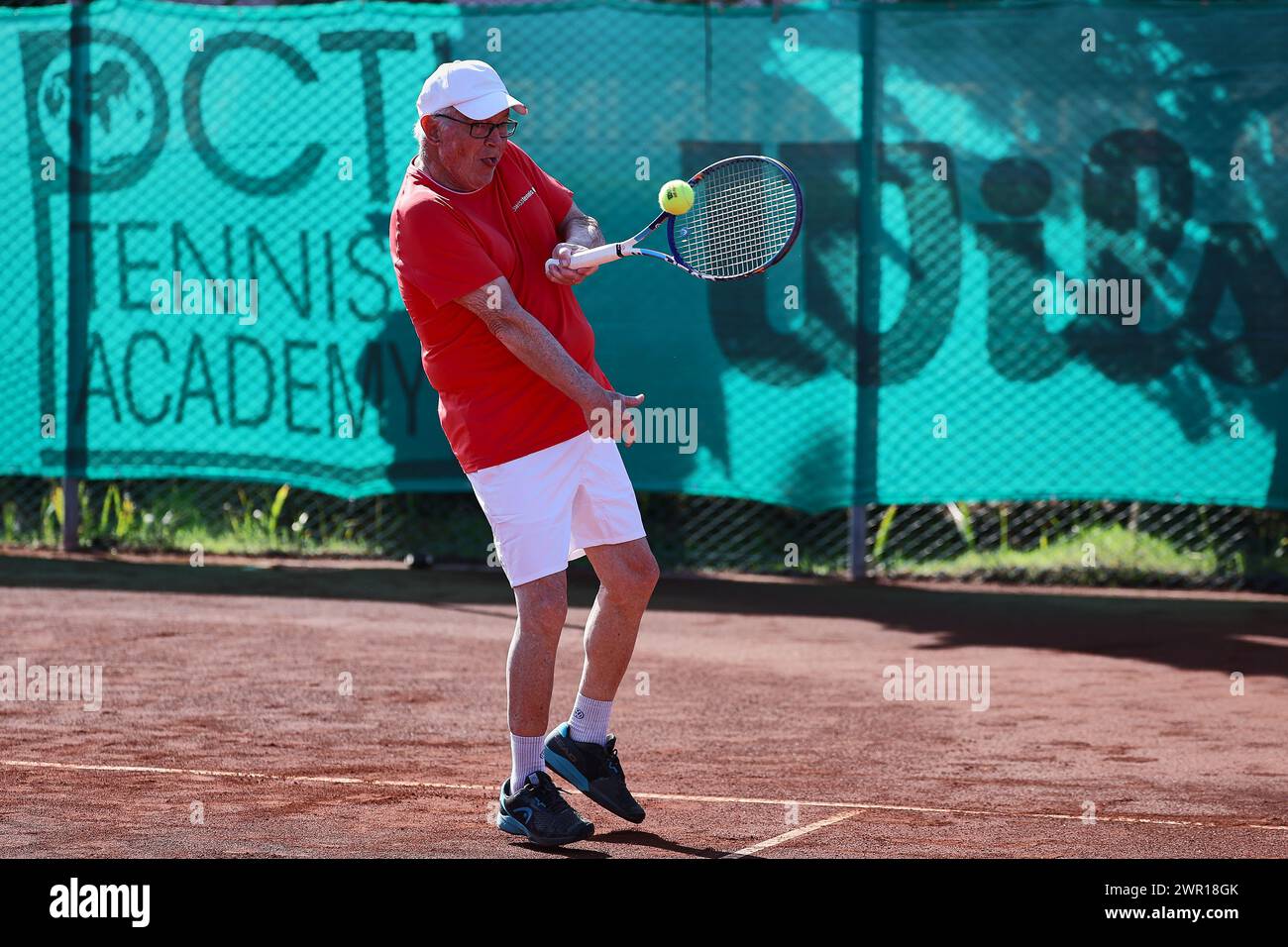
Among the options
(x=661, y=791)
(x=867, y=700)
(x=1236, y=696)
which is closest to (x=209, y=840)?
(x=661, y=791)

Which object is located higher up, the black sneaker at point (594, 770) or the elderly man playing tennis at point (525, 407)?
the elderly man playing tennis at point (525, 407)

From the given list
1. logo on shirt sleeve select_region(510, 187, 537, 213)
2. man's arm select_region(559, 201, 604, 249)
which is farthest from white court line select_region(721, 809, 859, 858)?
logo on shirt sleeve select_region(510, 187, 537, 213)

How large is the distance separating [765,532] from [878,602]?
1.13 metres

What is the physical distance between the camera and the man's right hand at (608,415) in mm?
4543

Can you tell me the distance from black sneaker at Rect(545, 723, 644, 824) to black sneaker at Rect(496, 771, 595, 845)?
0.13m

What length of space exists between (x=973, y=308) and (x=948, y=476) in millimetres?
864

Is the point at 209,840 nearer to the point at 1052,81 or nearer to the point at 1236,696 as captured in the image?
the point at 1236,696

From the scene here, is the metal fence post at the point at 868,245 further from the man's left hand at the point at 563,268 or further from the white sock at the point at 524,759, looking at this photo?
the white sock at the point at 524,759

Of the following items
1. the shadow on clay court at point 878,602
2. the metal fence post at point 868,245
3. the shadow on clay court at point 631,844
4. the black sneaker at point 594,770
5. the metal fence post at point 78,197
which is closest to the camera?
the shadow on clay court at point 631,844

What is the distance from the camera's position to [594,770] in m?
4.77

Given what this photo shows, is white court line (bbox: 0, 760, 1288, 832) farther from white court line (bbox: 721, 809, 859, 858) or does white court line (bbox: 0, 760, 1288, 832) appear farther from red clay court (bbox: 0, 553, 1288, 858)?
white court line (bbox: 721, 809, 859, 858)

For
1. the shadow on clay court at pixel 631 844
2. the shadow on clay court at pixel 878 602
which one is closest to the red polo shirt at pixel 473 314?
the shadow on clay court at pixel 631 844

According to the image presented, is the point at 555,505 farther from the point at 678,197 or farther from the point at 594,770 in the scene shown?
the point at 678,197

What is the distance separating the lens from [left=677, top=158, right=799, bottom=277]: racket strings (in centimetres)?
505
